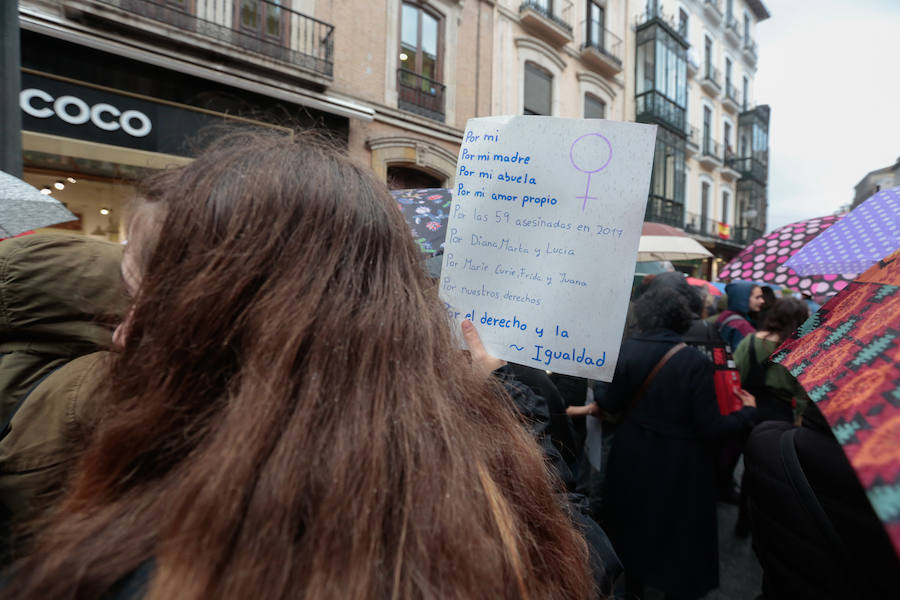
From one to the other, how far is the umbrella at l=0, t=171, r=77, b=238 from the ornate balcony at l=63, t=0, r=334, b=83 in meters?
5.73

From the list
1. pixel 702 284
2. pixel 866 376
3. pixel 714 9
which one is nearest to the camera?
pixel 866 376

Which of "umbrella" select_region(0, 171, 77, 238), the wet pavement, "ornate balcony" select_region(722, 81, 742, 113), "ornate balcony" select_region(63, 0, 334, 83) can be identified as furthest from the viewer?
"ornate balcony" select_region(722, 81, 742, 113)

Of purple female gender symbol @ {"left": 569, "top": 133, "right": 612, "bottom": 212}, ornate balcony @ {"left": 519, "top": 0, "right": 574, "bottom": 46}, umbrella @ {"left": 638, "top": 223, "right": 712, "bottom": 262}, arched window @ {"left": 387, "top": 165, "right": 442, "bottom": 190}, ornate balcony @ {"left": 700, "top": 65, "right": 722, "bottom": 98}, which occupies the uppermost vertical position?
ornate balcony @ {"left": 700, "top": 65, "right": 722, "bottom": 98}

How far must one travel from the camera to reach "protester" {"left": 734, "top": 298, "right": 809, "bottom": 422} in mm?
3105

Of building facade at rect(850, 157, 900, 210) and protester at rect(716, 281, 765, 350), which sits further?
building facade at rect(850, 157, 900, 210)

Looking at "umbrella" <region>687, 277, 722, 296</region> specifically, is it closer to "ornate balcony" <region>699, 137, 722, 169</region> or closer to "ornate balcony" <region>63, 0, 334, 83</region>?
"ornate balcony" <region>63, 0, 334, 83</region>

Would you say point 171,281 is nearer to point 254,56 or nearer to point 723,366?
point 723,366

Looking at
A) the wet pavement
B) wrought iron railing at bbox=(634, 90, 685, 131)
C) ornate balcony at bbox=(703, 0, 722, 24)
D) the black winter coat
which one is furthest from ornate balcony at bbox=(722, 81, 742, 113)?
the black winter coat

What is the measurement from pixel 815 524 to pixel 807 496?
0.20ft

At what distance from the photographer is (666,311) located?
2430 mm

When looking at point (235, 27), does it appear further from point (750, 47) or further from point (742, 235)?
point (750, 47)

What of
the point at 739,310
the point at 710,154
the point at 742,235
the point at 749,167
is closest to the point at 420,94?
the point at 739,310

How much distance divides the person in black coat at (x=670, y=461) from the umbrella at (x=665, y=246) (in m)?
2.28

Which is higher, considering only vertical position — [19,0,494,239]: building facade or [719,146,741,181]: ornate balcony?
[719,146,741,181]: ornate balcony
